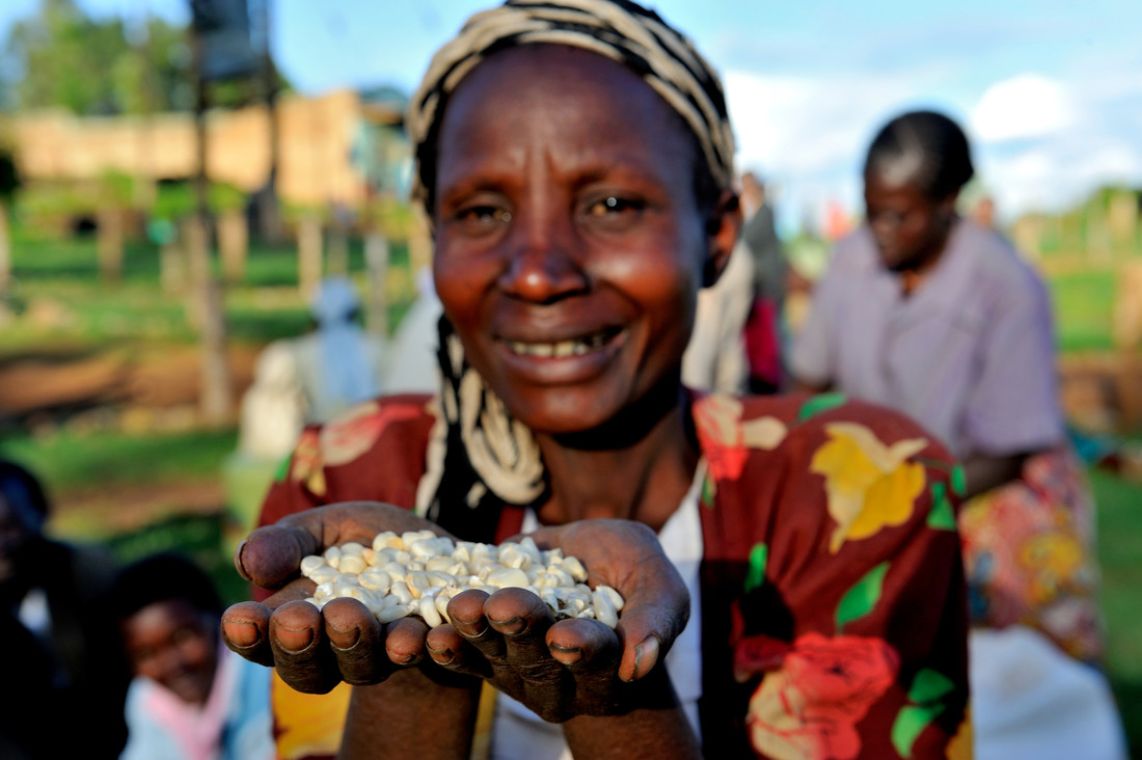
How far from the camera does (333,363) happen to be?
19.7 feet

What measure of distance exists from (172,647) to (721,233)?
2073 millimetres

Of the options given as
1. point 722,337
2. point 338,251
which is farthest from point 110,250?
point 722,337

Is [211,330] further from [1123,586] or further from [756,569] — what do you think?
[756,569]

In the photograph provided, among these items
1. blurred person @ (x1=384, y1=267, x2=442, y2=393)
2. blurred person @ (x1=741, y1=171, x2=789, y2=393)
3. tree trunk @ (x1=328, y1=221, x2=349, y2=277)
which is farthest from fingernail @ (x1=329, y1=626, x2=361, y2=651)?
tree trunk @ (x1=328, y1=221, x2=349, y2=277)

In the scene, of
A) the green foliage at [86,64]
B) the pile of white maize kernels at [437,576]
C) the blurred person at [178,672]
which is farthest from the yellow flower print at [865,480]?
the green foliage at [86,64]

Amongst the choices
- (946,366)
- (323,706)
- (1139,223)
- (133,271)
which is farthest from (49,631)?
(1139,223)

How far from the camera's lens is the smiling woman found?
145 cm

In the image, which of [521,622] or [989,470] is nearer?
[521,622]

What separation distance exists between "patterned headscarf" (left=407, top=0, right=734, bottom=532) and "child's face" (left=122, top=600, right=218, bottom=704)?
1.71m

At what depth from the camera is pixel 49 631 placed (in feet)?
10.6

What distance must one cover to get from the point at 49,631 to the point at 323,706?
6.88 ft

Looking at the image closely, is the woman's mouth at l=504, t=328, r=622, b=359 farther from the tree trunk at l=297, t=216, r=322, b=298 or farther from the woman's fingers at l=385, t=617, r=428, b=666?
the tree trunk at l=297, t=216, r=322, b=298

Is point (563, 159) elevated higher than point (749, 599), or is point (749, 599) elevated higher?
point (563, 159)

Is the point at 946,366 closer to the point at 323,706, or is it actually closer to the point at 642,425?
the point at 642,425
